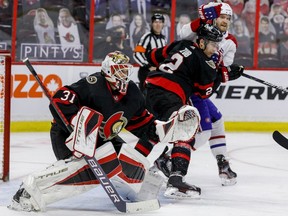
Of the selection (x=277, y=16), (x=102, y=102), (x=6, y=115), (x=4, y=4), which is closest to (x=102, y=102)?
(x=102, y=102)

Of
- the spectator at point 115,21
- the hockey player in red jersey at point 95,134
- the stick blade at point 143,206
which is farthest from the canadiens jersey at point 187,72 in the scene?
the spectator at point 115,21

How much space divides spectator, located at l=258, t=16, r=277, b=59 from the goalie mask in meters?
4.33

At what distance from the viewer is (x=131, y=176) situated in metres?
3.71

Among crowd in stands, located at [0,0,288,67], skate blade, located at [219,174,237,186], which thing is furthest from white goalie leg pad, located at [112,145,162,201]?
crowd in stands, located at [0,0,288,67]

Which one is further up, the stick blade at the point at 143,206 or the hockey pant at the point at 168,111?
the hockey pant at the point at 168,111

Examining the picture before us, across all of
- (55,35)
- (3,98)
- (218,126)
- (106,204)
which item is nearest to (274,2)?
(55,35)

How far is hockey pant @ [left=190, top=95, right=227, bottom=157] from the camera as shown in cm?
438

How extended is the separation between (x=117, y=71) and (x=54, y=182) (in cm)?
58

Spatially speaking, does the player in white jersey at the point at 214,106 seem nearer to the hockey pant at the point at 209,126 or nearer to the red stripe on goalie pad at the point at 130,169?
the hockey pant at the point at 209,126

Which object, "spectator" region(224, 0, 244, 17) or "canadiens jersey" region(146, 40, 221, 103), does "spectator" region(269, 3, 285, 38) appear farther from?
"canadiens jersey" region(146, 40, 221, 103)

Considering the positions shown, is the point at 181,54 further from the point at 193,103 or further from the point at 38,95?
the point at 38,95

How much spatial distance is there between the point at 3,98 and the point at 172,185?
3.73 feet

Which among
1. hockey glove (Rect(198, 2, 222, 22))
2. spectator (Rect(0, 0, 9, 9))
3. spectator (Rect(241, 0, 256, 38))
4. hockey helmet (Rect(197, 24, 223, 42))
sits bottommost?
spectator (Rect(241, 0, 256, 38))

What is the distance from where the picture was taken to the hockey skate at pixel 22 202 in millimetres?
3562
